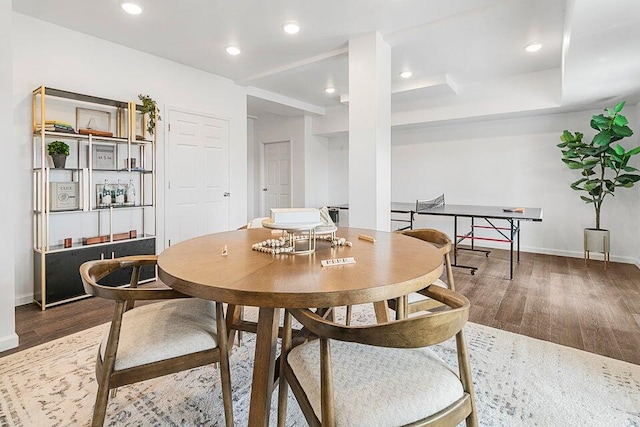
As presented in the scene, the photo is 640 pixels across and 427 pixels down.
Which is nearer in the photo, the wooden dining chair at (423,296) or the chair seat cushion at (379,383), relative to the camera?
the chair seat cushion at (379,383)

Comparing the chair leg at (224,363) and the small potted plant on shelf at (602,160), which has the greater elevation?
the small potted plant on shelf at (602,160)

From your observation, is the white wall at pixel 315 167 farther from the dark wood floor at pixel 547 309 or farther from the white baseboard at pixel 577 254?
the white baseboard at pixel 577 254

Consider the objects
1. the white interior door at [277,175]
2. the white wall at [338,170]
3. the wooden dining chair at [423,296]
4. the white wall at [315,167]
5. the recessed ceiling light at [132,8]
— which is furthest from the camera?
the white wall at [338,170]

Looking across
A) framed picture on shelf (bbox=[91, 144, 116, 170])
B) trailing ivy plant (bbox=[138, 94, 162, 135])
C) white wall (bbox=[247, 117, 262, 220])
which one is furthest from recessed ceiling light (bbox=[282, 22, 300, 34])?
white wall (bbox=[247, 117, 262, 220])

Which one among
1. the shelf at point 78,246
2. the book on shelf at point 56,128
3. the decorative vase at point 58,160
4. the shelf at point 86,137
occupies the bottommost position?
the shelf at point 78,246

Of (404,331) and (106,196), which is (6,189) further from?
(404,331)

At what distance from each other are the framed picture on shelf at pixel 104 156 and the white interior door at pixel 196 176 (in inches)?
26.9

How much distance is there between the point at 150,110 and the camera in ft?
12.3

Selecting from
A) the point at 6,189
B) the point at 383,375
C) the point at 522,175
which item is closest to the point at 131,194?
the point at 6,189

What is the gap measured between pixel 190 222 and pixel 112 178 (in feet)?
3.60

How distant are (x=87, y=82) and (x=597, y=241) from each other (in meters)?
6.24

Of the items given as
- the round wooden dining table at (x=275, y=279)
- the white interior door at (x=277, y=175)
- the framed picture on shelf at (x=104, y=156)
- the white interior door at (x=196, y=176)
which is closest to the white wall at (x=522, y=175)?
the white interior door at (x=277, y=175)

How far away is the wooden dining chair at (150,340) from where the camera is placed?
1.18 meters

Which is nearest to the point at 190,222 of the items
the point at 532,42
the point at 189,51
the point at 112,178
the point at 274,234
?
the point at 112,178
